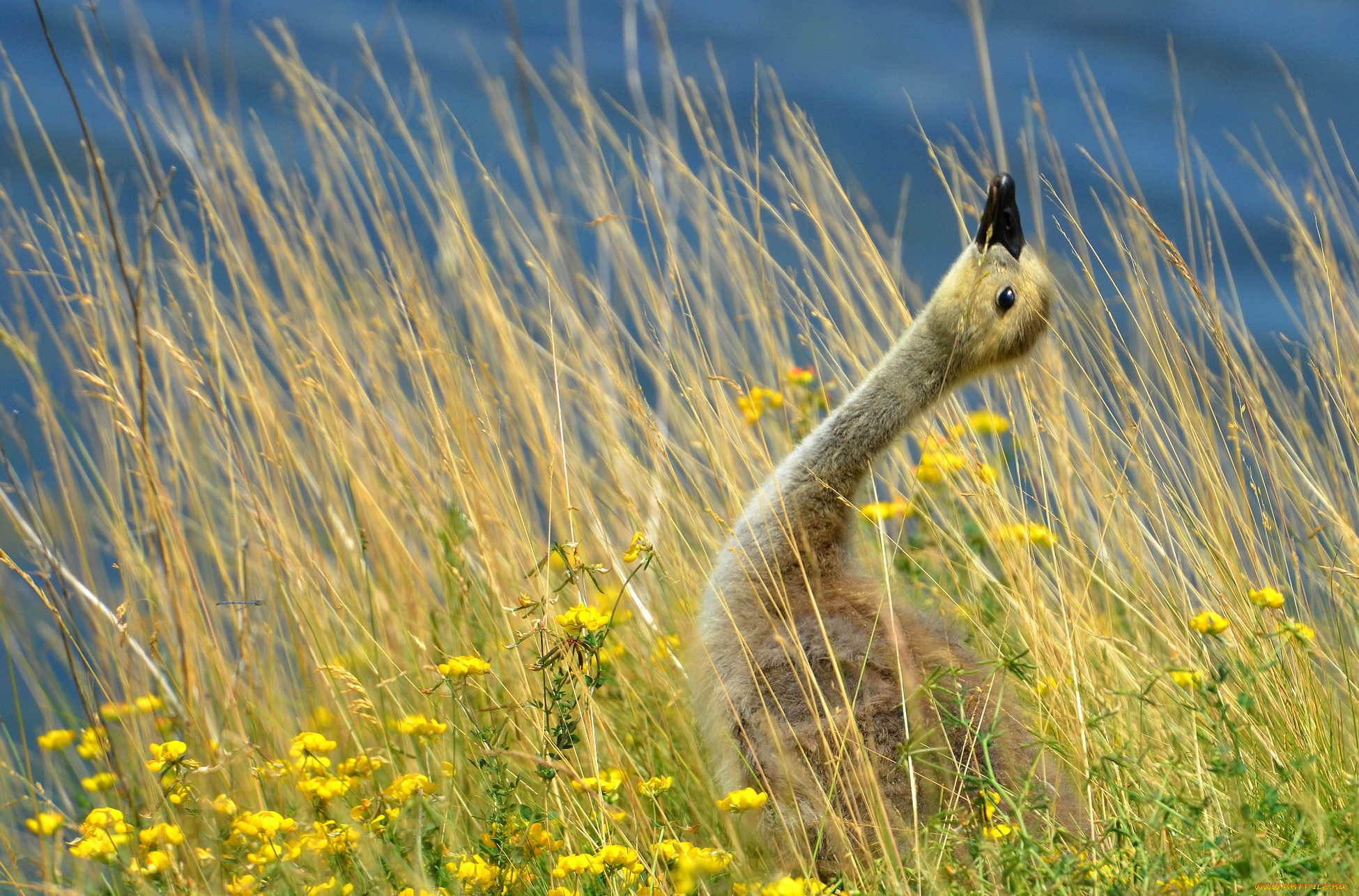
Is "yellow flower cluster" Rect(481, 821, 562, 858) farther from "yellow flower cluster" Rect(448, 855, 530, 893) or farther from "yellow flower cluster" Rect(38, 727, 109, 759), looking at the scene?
"yellow flower cluster" Rect(38, 727, 109, 759)

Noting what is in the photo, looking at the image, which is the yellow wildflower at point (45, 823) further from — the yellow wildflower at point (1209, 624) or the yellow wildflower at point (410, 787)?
the yellow wildflower at point (1209, 624)

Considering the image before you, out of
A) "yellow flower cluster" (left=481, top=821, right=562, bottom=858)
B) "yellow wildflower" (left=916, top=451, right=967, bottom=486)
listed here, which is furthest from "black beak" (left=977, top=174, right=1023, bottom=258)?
"yellow flower cluster" (left=481, top=821, right=562, bottom=858)

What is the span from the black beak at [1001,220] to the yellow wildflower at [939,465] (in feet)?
1.84

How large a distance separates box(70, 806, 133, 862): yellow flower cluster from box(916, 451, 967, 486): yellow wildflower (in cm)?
205

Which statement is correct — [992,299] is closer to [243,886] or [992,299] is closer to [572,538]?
[572,538]

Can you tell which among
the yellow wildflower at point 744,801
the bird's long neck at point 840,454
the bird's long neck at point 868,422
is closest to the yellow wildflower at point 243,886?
the yellow wildflower at point 744,801

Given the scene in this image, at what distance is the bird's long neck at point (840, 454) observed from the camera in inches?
112

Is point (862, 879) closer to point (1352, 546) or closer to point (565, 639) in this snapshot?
point (565, 639)

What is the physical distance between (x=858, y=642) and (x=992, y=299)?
919 mm

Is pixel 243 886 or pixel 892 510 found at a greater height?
pixel 892 510

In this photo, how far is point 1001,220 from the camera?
2879 mm

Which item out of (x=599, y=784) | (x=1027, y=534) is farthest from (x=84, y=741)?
(x=1027, y=534)

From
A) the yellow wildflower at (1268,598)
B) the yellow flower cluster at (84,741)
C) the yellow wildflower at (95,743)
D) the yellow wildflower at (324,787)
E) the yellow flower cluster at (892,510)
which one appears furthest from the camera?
the yellow flower cluster at (892,510)

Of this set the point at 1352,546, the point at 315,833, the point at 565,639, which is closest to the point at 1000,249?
the point at 1352,546
